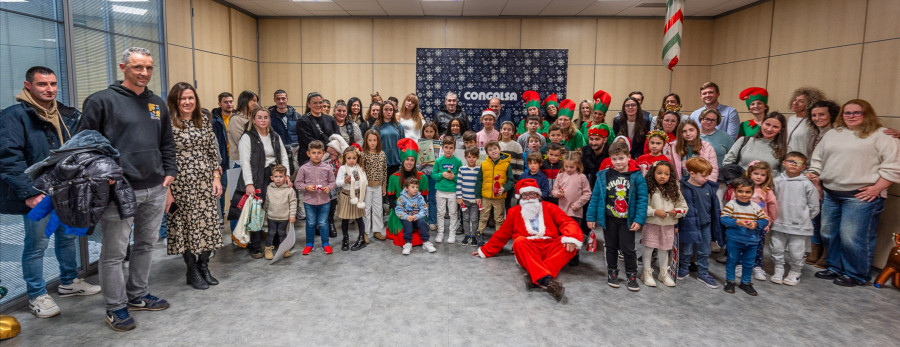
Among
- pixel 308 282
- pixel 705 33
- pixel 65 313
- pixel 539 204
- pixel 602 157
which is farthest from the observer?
pixel 705 33

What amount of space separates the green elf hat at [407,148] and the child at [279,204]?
4.21 feet

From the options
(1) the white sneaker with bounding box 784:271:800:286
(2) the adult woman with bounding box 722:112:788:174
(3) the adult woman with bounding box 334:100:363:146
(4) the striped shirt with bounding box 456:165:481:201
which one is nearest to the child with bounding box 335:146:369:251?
(3) the adult woman with bounding box 334:100:363:146

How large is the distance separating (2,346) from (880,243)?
6984 millimetres

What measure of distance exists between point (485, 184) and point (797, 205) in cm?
280

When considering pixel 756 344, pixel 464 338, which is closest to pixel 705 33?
pixel 756 344

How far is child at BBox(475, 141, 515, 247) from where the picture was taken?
4656 millimetres

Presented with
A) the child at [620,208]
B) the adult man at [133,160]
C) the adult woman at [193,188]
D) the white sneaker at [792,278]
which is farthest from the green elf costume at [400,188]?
the white sneaker at [792,278]

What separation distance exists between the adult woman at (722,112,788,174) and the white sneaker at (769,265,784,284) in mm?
890

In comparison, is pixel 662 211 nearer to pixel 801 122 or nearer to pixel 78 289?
pixel 801 122

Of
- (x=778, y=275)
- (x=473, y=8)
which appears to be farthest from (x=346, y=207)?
(x=473, y=8)

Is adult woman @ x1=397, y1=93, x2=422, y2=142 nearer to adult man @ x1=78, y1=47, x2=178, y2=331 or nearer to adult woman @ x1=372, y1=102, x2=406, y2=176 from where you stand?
adult woman @ x1=372, y1=102, x2=406, y2=176

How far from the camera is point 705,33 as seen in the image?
7.73 metres

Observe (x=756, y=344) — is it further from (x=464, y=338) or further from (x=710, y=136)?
(x=710, y=136)

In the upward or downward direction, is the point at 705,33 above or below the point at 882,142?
above
